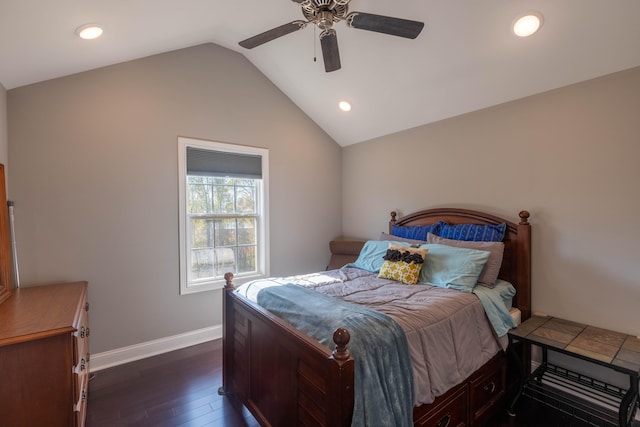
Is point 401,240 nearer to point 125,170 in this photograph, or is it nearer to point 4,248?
point 125,170

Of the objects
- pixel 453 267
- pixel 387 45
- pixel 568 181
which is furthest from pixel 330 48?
pixel 568 181

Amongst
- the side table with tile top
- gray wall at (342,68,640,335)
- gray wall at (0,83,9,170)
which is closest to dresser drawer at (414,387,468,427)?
the side table with tile top

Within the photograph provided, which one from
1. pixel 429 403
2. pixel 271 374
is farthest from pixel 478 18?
pixel 271 374

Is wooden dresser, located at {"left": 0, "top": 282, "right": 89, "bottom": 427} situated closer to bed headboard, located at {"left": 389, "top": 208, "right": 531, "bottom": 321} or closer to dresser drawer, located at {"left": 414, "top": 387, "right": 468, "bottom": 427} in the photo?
dresser drawer, located at {"left": 414, "top": 387, "right": 468, "bottom": 427}

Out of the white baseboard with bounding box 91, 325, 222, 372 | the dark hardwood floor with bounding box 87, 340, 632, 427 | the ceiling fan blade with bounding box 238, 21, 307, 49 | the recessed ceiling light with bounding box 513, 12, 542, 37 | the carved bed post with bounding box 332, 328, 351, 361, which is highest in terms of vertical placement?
the recessed ceiling light with bounding box 513, 12, 542, 37

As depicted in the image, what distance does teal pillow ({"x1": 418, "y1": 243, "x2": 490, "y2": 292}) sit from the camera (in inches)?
90.5

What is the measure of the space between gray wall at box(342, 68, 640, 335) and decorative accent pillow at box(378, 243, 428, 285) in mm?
888

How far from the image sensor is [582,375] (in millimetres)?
2262

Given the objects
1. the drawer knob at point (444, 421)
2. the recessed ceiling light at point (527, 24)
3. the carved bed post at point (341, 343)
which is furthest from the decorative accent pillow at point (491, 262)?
the carved bed post at point (341, 343)

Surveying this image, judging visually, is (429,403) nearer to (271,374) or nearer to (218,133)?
(271,374)

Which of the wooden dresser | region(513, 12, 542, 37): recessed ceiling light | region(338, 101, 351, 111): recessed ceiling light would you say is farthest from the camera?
region(338, 101, 351, 111): recessed ceiling light

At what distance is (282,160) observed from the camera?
3830 mm

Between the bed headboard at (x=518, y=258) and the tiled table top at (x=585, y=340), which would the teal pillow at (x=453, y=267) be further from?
the tiled table top at (x=585, y=340)

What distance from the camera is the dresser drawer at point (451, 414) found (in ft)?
5.32
